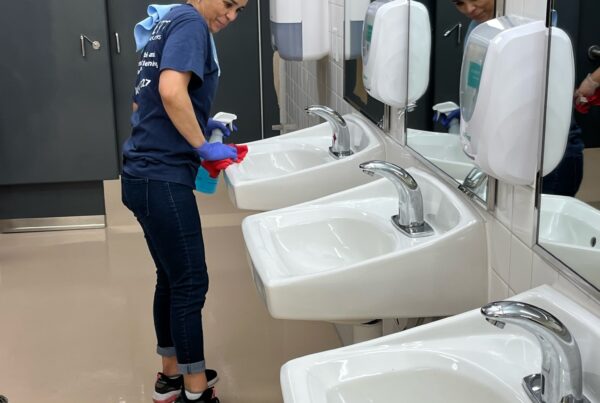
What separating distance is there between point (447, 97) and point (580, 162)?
0.63 metres

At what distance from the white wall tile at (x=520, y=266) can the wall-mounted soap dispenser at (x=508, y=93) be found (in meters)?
0.14

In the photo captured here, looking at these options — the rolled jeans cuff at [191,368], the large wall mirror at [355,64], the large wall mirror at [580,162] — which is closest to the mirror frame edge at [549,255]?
the large wall mirror at [580,162]

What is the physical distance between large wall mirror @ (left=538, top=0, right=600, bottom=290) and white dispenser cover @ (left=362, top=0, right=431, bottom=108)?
0.76m

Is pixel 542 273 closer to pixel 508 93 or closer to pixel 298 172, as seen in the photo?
pixel 508 93

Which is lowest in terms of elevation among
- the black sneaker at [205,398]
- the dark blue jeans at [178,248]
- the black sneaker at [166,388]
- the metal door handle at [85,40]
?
the black sneaker at [166,388]

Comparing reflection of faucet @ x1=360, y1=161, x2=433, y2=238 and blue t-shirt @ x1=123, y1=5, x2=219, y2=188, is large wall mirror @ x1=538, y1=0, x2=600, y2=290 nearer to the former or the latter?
reflection of faucet @ x1=360, y1=161, x2=433, y2=238

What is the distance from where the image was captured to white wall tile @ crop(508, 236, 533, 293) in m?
1.54

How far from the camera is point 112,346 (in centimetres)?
330

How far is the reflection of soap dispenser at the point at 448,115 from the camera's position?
6.07 ft

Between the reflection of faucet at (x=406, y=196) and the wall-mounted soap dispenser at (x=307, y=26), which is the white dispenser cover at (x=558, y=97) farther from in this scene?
the wall-mounted soap dispenser at (x=307, y=26)

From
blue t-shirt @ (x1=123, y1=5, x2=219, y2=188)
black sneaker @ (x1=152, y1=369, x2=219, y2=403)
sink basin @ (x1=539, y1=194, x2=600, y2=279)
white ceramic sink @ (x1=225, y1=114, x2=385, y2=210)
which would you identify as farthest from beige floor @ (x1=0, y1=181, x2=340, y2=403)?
sink basin @ (x1=539, y1=194, x2=600, y2=279)

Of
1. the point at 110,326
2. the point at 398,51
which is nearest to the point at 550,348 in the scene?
the point at 398,51

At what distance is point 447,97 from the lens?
1928mm

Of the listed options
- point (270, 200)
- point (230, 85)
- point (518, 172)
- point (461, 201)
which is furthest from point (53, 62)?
point (518, 172)
